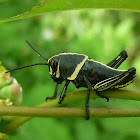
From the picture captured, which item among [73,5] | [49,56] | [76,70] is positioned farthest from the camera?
[49,56]

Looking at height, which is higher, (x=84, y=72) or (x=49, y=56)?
(x=84, y=72)

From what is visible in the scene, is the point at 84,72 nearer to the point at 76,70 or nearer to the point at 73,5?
the point at 76,70

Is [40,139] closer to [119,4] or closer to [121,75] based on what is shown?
[121,75]

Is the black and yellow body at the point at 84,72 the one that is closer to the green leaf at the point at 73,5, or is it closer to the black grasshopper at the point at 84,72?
the black grasshopper at the point at 84,72

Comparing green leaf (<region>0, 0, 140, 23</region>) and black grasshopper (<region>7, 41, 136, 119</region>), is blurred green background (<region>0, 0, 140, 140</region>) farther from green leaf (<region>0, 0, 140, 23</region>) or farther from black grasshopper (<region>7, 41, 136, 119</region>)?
green leaf (<region>0, 0, 140, 23</region>)

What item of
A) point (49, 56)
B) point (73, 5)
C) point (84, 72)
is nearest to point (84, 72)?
point (84, 72)

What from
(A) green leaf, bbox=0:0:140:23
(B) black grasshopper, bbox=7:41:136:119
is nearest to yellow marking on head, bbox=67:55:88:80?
(B) black grasshopper, bbox=7:41:136:119

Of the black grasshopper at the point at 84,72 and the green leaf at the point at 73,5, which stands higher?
the green leaf at the point at 73,5

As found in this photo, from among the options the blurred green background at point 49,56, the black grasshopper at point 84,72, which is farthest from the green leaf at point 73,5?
the blurred green background at point 49,56

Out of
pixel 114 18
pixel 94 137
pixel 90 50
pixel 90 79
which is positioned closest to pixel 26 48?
pixel 90 50

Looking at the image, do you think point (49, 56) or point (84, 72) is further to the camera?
point (49, 56)

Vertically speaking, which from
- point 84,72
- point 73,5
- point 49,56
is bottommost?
point 49,56
